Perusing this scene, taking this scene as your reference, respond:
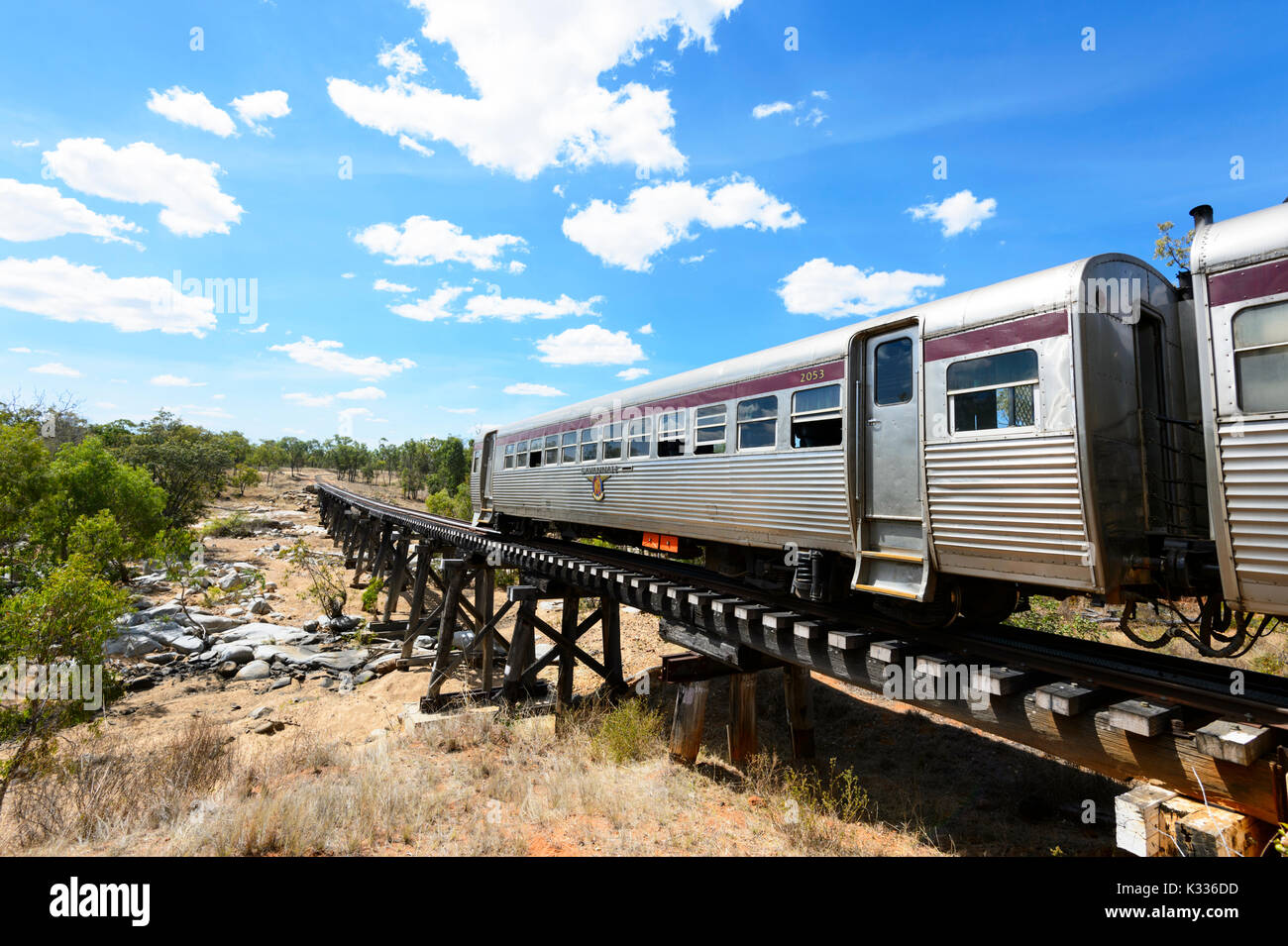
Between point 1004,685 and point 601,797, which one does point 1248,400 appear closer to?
point 1004,685

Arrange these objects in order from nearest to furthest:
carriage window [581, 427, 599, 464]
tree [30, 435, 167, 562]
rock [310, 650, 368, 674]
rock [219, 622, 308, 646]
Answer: carriage window [581, 427, 599, 464], rock [310, 650, 368, 674], rock [219, 622, 308, 646], tree [30, 435, 167, 562]

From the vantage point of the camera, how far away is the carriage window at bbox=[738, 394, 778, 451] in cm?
723

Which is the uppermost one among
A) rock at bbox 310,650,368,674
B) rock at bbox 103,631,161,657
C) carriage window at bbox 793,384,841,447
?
carriage window at bbox 793,384,841,447

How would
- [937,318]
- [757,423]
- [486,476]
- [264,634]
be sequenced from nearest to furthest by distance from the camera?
[937,318] < [757,423] < [486,476] < [264,634]

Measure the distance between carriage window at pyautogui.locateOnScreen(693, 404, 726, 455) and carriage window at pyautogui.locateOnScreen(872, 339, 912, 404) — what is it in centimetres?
233

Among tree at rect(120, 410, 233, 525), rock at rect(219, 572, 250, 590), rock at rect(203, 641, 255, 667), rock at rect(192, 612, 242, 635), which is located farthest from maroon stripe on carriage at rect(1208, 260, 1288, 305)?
tree at rect(120, 410, 233, 525)

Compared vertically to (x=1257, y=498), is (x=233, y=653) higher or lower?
lower

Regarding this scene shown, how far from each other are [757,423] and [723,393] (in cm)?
81

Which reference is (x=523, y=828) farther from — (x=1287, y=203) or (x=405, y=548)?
(x=405, y=548)

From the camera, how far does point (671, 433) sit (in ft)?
29.7

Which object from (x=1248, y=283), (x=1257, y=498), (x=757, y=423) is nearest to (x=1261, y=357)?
(x=1248, y=283)

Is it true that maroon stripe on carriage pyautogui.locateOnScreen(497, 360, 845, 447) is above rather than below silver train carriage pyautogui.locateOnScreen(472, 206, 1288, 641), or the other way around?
above

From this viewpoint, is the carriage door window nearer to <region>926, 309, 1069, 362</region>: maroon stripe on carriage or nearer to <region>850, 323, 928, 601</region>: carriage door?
<region>850, 323, 928, 601</region>: carriage door
